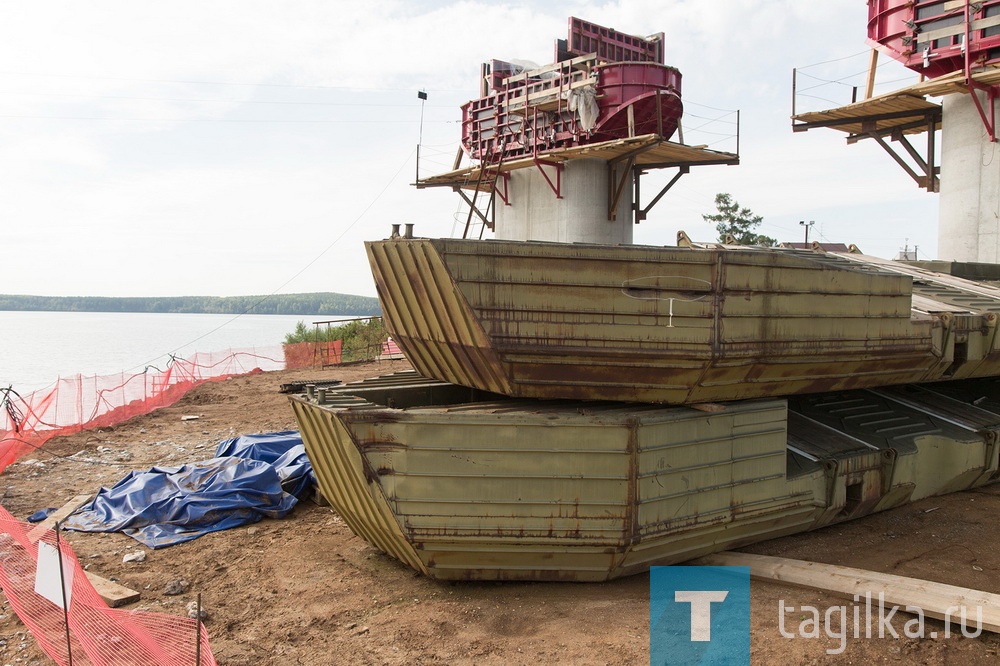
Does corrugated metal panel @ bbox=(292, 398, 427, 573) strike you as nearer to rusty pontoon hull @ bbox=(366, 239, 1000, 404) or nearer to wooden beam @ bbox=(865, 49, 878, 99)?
rusty pontoon hull @ bbox=(366, 239, 1000, 404)

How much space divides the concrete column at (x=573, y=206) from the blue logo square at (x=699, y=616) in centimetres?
1366

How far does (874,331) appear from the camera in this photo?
6461mm

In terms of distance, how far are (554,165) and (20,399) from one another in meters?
12.8

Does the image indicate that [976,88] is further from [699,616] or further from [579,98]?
[699,616]

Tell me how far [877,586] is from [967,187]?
33.9 ft

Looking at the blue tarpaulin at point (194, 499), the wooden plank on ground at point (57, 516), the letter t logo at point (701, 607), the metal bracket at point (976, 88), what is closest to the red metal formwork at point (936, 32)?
the metal bracket at point (976, 88)

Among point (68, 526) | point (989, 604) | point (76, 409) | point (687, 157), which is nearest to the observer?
point (989, 604)

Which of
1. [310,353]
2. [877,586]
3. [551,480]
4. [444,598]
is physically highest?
[551,480]

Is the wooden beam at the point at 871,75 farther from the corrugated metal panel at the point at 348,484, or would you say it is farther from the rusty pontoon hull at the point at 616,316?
the corrugated metal panel at the point at 348,484

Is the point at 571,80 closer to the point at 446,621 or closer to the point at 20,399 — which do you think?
the point at 20,399

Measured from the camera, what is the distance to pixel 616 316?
5.33m

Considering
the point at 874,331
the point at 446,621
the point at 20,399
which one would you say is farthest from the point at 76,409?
the point at 874,331

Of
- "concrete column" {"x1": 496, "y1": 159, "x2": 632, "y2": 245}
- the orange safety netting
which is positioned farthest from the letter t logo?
"concrete column" {"x1": 496, "y1": 159, "x2": 632, "y2": 245}

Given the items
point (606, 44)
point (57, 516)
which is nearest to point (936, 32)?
point (606, 44)
